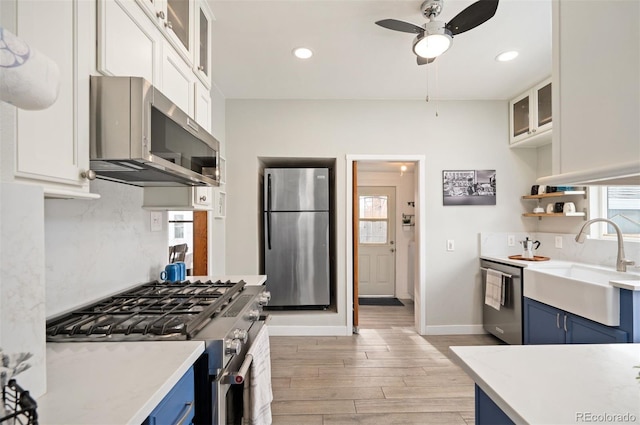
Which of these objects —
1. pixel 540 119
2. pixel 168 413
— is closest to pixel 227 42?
pixel 168 413

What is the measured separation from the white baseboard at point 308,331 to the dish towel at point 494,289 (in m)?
1.51

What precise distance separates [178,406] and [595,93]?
4.48 ft

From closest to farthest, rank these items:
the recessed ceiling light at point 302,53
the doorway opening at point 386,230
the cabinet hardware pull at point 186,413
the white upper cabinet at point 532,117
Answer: the cabinet hardware pull at point 186,413, the recessed ceiling light at point 302,53, the white upper cabinet at point 532,117, the doorway opening at point 386,230

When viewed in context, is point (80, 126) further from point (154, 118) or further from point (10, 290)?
point (10, 290)

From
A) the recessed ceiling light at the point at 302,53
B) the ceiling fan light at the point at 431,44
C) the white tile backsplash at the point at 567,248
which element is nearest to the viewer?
the ceiling fan light at the point at 431,44

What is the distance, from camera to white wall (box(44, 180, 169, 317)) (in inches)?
46.3

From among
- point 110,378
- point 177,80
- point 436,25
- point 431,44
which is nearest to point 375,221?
point 431,44

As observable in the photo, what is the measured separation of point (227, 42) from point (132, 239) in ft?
5.32

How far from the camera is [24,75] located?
50 cm

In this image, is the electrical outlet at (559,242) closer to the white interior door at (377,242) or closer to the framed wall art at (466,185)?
the framed wall art at (466,185)

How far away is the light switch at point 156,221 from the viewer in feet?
6.29

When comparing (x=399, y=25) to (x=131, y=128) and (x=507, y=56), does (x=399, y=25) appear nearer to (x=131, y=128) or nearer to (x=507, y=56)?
(x=507, y=56)

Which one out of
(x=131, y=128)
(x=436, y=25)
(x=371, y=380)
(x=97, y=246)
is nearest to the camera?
(x=131, y=128)

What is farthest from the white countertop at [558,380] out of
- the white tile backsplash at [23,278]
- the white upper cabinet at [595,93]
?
the white tile backsplash at [23,278]
